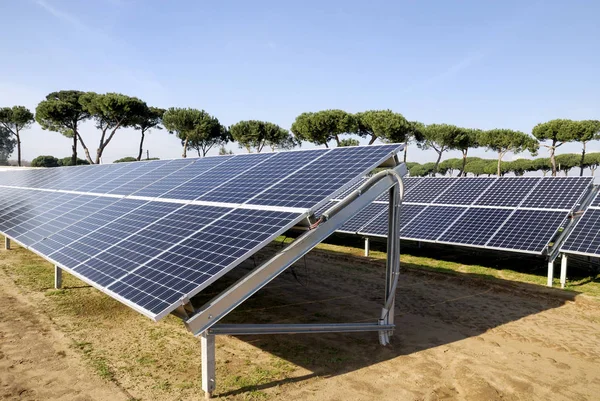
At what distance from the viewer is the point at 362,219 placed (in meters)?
23.6

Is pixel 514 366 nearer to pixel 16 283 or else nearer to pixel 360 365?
pixel 360 365

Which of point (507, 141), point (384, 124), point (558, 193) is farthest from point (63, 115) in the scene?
point (507, 141)

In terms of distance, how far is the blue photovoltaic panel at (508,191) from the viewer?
69.2 ft

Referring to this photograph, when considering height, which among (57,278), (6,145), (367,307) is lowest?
(367,307)

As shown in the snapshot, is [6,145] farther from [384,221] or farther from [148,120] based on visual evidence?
[384,221]

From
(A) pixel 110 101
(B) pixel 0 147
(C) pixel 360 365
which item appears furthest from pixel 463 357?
(B) pixel 0 147

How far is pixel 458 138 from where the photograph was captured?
222 ft

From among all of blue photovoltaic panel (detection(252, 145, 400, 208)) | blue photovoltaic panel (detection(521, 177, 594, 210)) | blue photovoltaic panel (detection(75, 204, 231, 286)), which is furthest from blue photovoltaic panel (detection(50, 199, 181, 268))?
blue photovoltaic panel (detection(521, 177, 594, 210))

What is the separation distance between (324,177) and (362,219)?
47.0 feet

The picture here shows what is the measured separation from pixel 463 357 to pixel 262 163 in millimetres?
8221

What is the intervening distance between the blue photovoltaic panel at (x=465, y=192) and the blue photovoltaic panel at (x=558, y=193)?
2.73 m

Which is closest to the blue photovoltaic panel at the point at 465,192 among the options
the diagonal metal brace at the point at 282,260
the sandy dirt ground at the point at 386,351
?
the sandy dirt ground at the point at 386,351

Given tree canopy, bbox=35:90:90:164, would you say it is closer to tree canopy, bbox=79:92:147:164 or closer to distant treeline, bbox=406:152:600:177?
tree canopy, bbox=79:92:147:164

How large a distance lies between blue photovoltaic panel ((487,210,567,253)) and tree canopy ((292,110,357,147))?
43.7m
